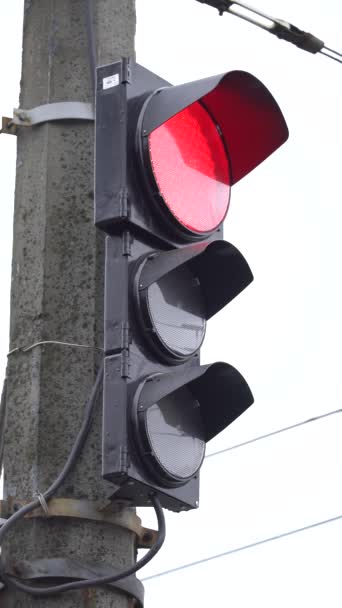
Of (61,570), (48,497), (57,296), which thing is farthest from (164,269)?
(61,570)

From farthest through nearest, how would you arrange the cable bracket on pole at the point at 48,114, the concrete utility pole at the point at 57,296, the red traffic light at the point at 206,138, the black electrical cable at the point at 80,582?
1. the cable bracket on pole at the point at 48,114
2. the red traffic light at the point at 206,138
3. the concrete utility pole at the point at 57,296
4. the black electrical cable at the point at 80,582

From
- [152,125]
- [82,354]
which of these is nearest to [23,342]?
[82,354]

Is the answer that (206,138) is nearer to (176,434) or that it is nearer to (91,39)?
(91,39)

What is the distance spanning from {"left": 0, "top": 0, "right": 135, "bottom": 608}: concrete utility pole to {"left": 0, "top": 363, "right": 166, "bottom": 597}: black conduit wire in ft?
0.15

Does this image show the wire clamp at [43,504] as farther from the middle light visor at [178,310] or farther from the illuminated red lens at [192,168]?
the illuminated red lens at [192,168]

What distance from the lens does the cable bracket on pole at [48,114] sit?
4434mm

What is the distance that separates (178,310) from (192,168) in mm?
436

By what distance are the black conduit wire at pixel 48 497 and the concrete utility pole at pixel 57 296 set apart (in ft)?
0.15

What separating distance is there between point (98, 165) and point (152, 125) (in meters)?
0.18

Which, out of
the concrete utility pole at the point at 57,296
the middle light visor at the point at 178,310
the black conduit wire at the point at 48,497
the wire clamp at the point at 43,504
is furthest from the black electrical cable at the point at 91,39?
Answer: the wire clamp at the point at 43,504

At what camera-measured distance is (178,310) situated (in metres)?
4.12

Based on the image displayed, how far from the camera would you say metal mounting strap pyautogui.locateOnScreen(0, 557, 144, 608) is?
12.4 ft

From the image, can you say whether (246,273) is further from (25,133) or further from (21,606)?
(21,606)

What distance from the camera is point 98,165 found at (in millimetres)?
Answer: 4078
